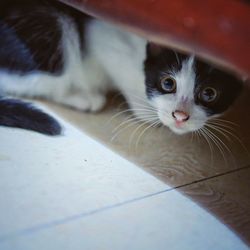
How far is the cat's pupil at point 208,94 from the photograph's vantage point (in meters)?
1.28

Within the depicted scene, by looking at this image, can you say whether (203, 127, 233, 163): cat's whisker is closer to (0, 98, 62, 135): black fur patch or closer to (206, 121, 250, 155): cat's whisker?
(206, 121, 250, 155): cat's whisker

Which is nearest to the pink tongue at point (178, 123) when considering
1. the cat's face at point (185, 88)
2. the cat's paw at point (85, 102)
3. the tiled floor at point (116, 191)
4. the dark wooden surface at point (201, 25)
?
the cat's face at point (185, 88)

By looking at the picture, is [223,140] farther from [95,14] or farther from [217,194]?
[95,14]

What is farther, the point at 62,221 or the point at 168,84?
the point at 168,84

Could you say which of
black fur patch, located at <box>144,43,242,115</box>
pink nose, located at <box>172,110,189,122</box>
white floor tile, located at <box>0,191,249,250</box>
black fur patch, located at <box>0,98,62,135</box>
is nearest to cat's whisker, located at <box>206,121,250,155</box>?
black fur patch, located at <box>144,43,242,115</box>

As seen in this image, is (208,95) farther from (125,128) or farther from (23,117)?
(23,117)

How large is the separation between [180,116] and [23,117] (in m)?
0.44

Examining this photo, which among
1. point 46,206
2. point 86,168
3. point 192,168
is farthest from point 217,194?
point 46,206

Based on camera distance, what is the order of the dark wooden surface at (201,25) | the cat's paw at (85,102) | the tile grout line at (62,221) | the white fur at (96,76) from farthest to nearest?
1. the cat's paw at (85,102)
2. the white fur at (96,76)
3. the tile grout line at (62,221)
4. the dark wooden surface at (201,25)

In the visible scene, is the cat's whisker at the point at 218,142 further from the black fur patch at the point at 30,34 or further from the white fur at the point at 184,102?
the black fur patch at the point at 30,34

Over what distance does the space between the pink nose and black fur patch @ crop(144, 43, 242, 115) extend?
0.18 feet

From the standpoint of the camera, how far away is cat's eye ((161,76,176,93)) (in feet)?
4.25

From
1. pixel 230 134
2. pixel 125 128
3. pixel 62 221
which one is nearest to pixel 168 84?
pixel 125 128

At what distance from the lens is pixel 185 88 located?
1.26 metres
